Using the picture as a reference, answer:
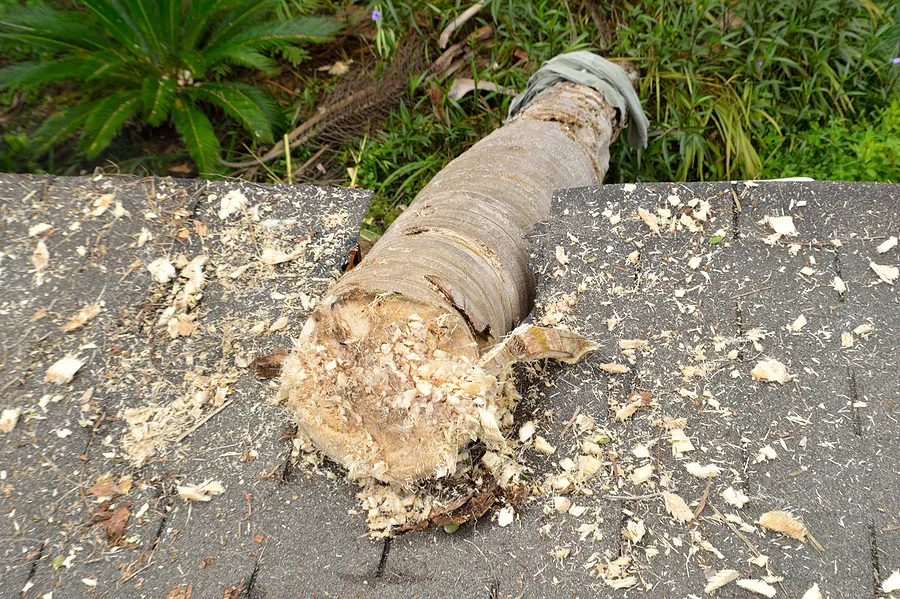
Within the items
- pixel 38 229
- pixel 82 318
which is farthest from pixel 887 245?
pixel 38 229

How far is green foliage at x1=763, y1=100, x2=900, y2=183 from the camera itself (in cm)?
281

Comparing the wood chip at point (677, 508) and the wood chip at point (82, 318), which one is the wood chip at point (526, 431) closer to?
the wood chip at point (677, 508)

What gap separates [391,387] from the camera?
1455 mm

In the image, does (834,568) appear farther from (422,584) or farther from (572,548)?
(422,584)

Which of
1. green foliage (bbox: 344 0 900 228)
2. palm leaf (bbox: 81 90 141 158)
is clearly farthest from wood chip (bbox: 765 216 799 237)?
palm leaf (bbox: 81 90 141 158)

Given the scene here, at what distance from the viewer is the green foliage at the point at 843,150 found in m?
2.81

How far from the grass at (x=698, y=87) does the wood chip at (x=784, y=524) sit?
204 centimetres

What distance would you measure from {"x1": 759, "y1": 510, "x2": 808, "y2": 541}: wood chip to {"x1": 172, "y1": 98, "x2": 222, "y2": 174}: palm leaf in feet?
8.93

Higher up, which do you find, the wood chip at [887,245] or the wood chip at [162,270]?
the wood chip at [162,270]

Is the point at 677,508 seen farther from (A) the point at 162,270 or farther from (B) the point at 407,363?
(A) the point at 162,270

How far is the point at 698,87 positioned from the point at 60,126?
3256 mm

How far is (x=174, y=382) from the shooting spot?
1.78 metres

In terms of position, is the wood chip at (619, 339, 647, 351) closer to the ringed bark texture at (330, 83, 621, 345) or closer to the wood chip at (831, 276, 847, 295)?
the ringed bark texture at (330, 83, 621, 345)

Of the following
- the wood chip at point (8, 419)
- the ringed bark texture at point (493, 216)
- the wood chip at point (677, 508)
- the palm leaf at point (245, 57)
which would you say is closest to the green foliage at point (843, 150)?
the ringed bark texture at point (493, 216)
